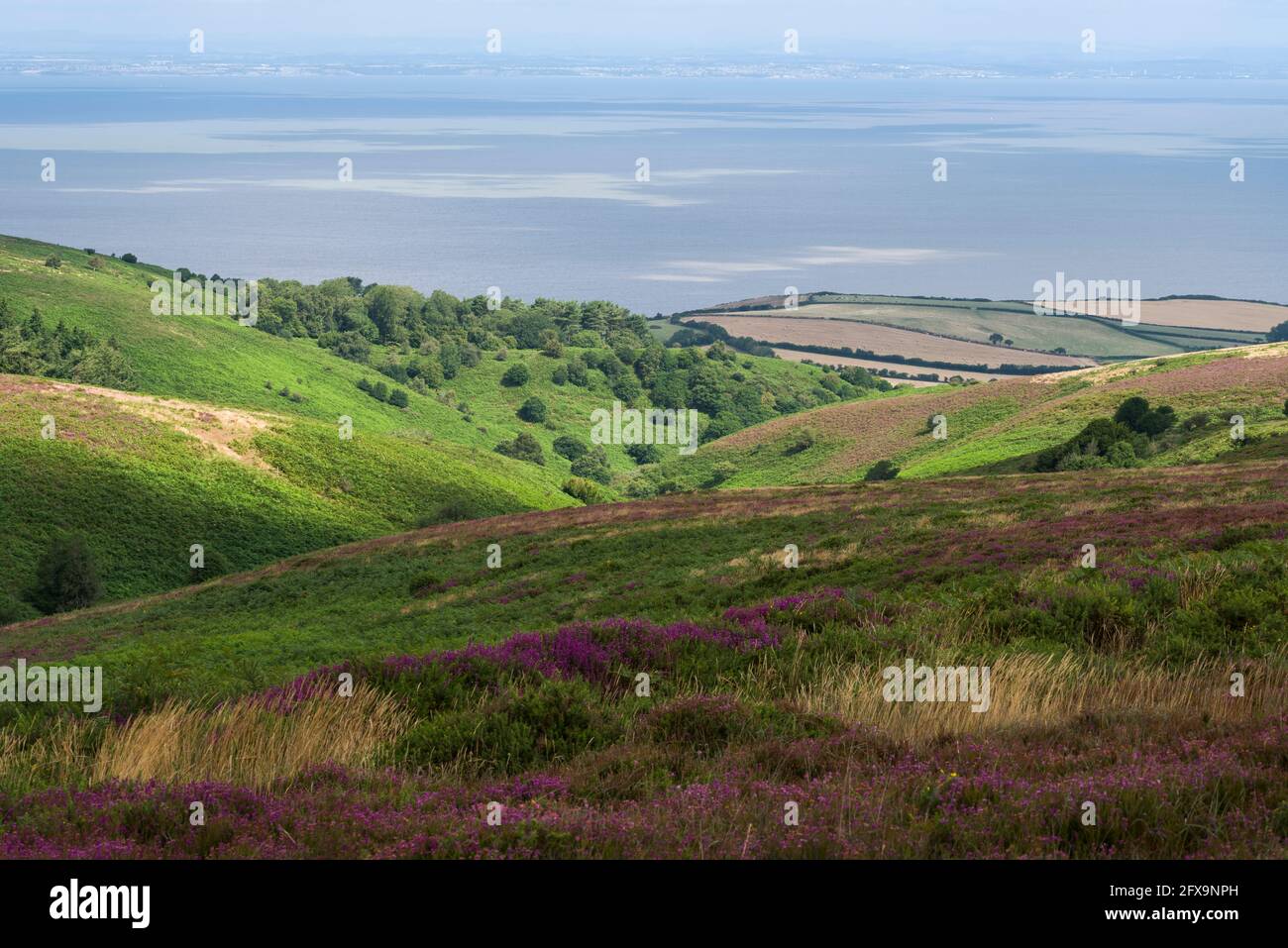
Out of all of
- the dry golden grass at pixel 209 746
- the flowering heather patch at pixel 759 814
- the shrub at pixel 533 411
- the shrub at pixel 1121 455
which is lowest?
the shrub at pixel 533 411

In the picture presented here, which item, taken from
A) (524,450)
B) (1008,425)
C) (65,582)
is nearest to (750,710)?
(65,582)

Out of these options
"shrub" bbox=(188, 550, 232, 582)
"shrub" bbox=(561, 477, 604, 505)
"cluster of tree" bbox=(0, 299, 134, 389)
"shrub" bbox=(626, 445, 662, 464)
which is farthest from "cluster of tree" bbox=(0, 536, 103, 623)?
"shrub" bbox=(626, 445, 662, 464)

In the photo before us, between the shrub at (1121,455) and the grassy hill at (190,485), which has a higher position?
the shrub at (1121,455)

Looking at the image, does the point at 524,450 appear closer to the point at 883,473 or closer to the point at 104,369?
the point at 104,369

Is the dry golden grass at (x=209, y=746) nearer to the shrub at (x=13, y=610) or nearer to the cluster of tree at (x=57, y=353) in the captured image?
the shrub at (x=13, y=610)

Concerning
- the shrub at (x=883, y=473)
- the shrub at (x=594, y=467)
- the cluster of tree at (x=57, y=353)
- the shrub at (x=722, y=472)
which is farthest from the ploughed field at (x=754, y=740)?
the shrub at (x=594, y=467)
